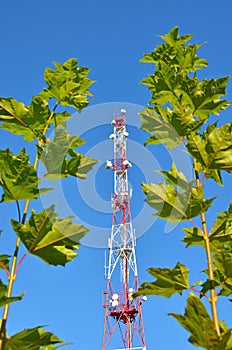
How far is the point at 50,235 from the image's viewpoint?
2.42 meters

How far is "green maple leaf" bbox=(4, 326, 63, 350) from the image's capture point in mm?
2127

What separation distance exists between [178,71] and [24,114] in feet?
4.72

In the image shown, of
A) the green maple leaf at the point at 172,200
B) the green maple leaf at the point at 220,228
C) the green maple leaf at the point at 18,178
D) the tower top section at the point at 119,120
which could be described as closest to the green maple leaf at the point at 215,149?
the green maple leaf at the point at 172,200

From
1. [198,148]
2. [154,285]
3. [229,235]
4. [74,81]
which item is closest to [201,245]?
[229,235]

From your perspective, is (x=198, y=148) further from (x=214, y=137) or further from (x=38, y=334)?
(x=38, y=334)

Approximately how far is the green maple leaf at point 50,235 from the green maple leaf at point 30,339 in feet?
1.42

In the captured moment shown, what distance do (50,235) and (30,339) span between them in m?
0.57

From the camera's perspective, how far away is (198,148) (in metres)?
2.70

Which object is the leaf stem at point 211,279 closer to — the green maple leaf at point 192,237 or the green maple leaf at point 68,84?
the green maple leaf at point 192,237

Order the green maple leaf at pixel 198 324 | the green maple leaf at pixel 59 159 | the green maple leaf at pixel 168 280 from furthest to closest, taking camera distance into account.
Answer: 1. the green maple leaf at pixel 59 159
2. the green maple leaf at pixel 168 280
3. the green maple leaf at pixel 198 324

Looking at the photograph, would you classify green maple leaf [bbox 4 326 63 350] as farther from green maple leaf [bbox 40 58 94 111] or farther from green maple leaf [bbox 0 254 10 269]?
green maple leaf [bbox 40 58 94 111]

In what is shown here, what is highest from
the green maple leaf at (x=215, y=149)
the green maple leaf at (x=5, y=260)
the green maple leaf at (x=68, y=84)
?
the green maple leaf at (x=68, y=84)

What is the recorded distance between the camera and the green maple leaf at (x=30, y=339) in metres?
2.13

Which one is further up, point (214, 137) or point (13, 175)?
point (214, 137)
